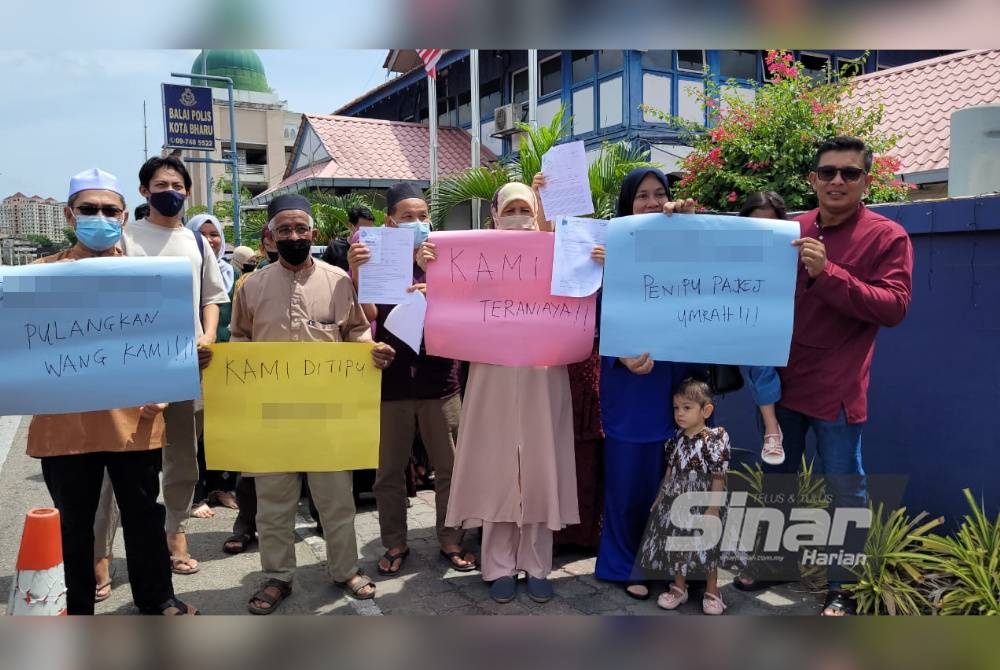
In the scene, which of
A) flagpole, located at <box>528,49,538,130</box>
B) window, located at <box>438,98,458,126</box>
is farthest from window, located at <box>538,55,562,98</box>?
window, located at <box>438,98,458,126</box>

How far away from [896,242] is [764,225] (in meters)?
0.56

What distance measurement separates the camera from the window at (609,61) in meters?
14.6

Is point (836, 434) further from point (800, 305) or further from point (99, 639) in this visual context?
point (99, 639)

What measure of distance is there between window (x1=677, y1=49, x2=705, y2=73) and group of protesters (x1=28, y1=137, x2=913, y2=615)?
1219 cm

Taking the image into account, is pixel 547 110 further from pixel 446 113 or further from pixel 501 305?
pixel 501 305

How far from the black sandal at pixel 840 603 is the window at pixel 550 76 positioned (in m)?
14.3

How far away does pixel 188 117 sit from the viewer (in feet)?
68.9

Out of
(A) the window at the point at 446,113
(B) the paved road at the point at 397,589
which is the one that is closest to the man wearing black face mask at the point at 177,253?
(B) the paved road at the point at 397,589

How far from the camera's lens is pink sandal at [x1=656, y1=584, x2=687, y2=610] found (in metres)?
3.48

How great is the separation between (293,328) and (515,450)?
1229mm

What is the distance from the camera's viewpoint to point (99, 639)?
2.64 meters

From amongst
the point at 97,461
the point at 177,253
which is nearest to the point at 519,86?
the point at 177,253

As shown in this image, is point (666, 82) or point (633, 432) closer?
point (633, 432)

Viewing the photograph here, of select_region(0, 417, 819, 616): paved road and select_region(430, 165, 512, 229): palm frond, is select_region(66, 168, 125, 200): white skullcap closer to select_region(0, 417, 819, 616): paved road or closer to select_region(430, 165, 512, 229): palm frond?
select_region(0, 417, 819, 616): paved road
